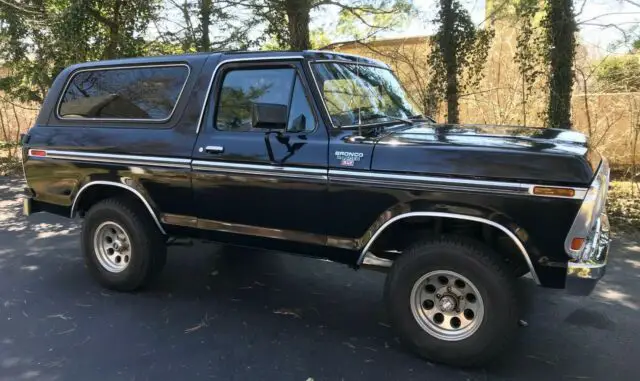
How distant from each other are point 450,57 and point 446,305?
6.46m

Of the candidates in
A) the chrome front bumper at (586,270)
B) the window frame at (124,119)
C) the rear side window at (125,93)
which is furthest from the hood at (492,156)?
the rear side window at (125,93)

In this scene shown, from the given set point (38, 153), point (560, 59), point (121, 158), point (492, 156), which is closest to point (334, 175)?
point (492, 156)

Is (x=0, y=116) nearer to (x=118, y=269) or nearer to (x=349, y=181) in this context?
(x=118, y=269)

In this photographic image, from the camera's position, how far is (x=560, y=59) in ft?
26.2

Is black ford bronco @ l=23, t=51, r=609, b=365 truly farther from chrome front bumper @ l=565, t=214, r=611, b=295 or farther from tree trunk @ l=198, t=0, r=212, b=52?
tree trunk @ l=198, t=0, r=212, b=52

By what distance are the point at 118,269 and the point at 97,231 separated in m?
0.40

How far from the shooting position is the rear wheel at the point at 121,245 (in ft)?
15.1

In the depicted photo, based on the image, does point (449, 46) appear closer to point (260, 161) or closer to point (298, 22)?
point (298, 22)

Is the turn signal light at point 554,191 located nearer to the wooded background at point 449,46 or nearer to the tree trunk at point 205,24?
the wooded background at point 449,46

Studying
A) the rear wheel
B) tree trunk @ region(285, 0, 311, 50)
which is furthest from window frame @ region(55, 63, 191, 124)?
tree trunk @ region(285, 0, 311, 50)

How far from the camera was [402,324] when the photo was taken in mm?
3520

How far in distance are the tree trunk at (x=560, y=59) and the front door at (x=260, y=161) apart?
570 cm

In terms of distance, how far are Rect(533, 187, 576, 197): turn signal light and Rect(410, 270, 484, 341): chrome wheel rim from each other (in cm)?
72

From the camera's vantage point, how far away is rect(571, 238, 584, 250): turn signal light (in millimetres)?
3041
